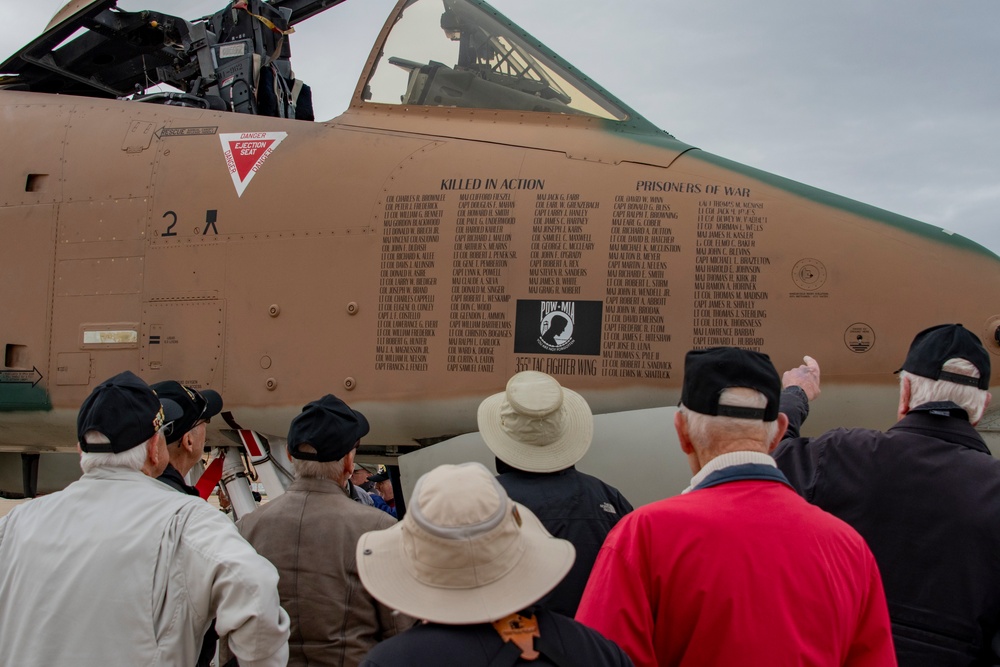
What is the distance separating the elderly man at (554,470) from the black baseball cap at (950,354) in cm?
108

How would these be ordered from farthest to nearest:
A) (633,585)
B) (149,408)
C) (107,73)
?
(107,73) → (149,408) → (633,585)

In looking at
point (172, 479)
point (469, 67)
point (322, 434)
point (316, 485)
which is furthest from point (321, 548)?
point (469, 67)

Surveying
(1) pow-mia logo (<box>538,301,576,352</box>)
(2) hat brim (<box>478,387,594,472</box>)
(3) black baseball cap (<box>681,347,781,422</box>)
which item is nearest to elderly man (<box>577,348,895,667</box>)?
(3) black baseball cap (<box>681,347,781,422</box>)

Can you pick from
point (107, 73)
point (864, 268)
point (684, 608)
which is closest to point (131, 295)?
point (107, 73)

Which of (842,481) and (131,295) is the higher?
(131,295)

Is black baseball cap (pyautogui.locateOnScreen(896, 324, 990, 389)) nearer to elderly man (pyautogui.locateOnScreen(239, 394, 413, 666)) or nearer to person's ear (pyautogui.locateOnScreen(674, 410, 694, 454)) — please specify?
person's ear (pyautogui.locateOnScreen(674, 410, 694, 454))

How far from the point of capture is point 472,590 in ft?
5.64

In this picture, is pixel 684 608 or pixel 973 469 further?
pixel 973 469

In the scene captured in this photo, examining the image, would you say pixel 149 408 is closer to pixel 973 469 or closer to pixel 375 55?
pixel 973 469

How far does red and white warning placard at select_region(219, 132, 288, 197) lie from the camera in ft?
18.6

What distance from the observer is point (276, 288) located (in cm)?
543

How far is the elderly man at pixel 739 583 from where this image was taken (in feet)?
6.50

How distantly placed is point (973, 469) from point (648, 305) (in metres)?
2.21

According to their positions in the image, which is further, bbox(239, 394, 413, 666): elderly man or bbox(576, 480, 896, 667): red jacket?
bbox(239, 394, 413, 666): elderly man
